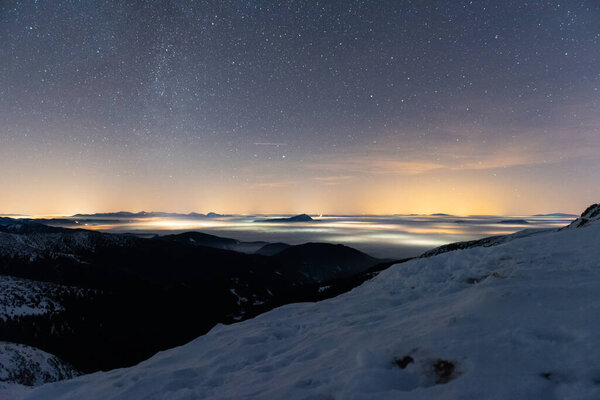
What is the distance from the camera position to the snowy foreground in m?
3.94

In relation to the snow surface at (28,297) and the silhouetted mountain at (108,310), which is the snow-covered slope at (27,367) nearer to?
the silhouetted mountain at (108,310)

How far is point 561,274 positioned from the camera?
27.0 feet

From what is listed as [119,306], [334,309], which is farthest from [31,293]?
[334,309]

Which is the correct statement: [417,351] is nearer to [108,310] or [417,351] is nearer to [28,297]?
[108,310]

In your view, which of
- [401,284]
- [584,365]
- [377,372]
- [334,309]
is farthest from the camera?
[401,284]

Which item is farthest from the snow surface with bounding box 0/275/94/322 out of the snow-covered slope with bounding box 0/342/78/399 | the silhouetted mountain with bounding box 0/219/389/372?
the snow-covered slope with bounding box 0/342/78/399

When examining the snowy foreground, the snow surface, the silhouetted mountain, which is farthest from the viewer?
the snow surface

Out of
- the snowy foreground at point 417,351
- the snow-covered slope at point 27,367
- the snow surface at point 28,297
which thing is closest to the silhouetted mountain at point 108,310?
the snow surface at point 28,297

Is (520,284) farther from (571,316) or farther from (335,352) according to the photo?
(335,352)

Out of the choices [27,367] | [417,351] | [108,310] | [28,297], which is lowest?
[108,310]

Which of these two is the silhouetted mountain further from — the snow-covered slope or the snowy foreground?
the snowy foreground

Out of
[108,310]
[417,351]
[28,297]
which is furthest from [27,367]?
[417,351]

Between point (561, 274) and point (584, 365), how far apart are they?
226 inches

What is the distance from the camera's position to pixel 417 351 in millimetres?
5008
